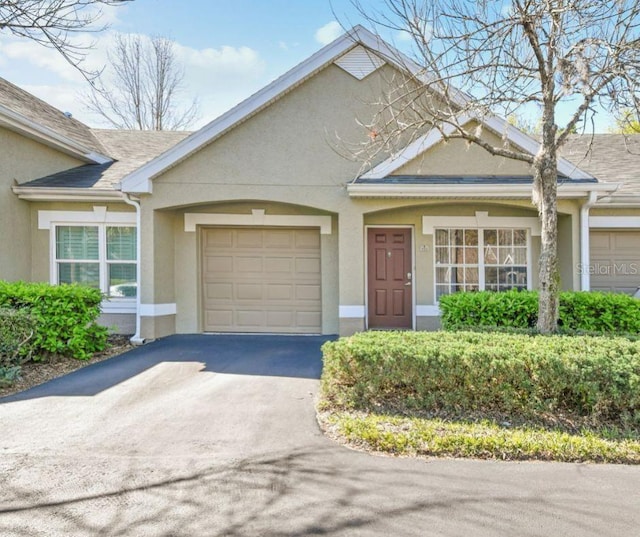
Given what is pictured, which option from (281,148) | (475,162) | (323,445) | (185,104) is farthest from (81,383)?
(185,104)

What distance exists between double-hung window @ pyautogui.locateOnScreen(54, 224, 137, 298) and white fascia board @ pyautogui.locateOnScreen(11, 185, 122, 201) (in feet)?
2.19

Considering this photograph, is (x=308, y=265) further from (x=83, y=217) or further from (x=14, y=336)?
(x=14, y=336)

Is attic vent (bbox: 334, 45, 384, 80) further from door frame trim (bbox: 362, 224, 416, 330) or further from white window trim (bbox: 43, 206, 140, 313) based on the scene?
white window trim (bbox: 43, 206, 140, 313)

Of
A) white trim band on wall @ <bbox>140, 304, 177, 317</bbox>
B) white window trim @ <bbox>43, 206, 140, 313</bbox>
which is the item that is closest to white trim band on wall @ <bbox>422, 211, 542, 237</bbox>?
white trim band on wall @ <bbox>140, 304, 177, 317</bbox>

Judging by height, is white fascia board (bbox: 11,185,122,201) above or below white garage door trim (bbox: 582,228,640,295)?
above

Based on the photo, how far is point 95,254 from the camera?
9516 millimetres

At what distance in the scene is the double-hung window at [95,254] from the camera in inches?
374

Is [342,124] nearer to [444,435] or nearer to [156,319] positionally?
[156,319]

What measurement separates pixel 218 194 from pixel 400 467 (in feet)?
21.9

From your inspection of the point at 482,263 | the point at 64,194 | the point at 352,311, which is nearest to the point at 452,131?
the point at 482,263

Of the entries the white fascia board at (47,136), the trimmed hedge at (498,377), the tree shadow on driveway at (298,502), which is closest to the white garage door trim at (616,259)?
the trimmed hedge at (498,377)

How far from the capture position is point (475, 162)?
8.55 metres

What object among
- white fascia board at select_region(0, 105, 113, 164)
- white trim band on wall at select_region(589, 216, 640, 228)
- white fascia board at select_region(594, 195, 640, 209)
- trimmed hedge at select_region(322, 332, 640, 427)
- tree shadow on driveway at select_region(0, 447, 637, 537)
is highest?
white fascia board at select_region(0, 105, 113, 164)

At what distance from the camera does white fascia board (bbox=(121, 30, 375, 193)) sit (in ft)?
27.7
